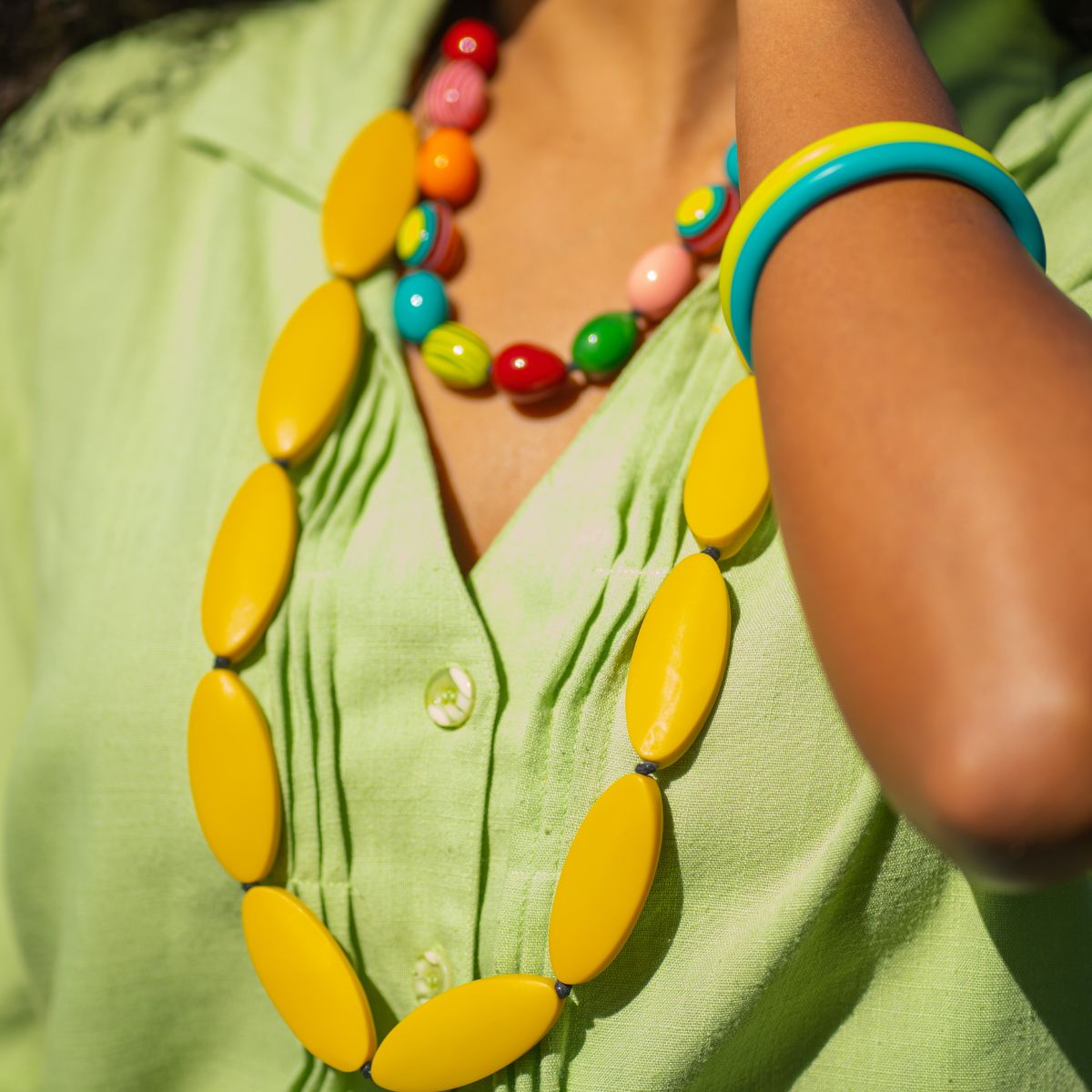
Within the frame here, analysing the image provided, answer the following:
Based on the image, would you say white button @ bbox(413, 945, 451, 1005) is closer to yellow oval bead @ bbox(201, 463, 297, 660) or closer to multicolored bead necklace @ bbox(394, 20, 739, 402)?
yellow oval bead @ bbox(201, 463, 297, 660)

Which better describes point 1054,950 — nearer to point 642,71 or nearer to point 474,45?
point 642,71

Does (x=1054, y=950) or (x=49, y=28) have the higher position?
(x=49, y=28)

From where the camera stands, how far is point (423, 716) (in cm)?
75

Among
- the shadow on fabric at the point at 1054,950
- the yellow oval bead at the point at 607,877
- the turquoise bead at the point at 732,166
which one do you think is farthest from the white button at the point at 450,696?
the turquoise bead at the point at 732,166

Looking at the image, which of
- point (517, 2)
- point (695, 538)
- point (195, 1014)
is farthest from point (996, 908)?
point (517, 2)

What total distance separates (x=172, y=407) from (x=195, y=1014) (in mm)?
474

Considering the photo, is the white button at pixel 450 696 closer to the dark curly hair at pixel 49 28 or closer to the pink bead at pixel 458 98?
the pink bead at pixel 458 98

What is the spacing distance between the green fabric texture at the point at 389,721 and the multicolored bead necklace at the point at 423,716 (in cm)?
2

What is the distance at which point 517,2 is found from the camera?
106cm

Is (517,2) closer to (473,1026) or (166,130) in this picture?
(166,130)

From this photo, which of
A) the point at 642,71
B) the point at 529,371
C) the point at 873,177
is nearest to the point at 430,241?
Result: the point at 529,371

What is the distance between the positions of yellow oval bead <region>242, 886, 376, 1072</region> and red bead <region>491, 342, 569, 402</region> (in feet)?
1.33

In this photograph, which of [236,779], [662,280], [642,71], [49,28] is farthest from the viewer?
[49,28]

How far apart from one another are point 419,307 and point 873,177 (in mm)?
452
